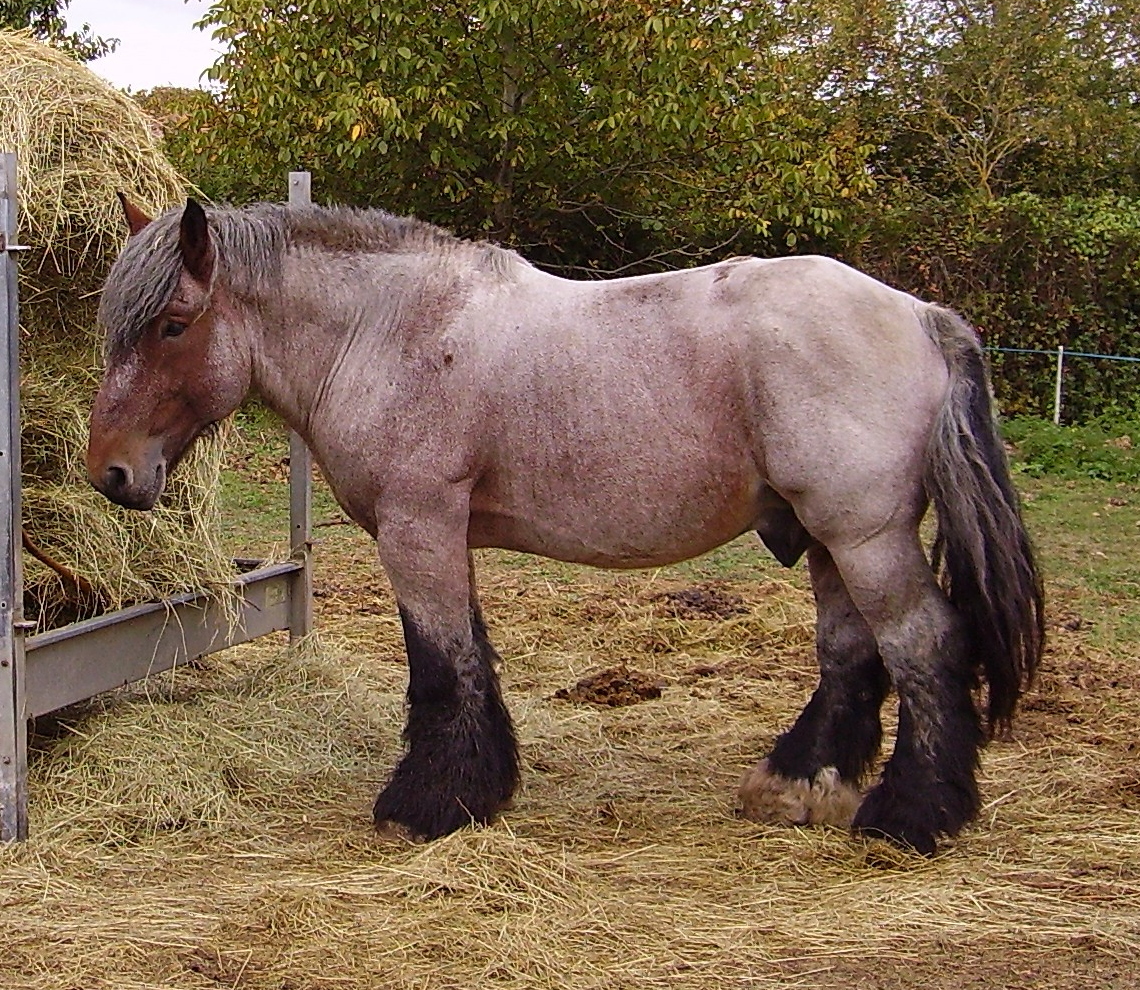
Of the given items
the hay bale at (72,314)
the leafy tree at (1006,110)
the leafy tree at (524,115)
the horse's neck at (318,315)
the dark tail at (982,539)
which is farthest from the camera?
the leafy tree at (1006,110)

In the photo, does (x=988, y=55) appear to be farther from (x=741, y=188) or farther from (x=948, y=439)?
(x=948, y=439)

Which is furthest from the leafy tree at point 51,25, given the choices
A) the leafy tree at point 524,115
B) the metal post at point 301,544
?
the metal post at point 301,544

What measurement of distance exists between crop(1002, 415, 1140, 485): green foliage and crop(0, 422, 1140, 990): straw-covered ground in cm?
508

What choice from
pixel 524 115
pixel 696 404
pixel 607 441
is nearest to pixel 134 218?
pixel 607 441

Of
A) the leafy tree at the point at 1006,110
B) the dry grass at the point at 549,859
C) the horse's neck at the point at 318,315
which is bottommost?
the dry grass at the point at 549,859

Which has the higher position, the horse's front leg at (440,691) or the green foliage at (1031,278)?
the green foliage at (1031,278)

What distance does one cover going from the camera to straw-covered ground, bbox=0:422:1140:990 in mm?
3268

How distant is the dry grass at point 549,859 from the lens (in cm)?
326

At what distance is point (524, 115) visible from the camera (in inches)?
421

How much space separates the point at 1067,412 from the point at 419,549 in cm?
1161

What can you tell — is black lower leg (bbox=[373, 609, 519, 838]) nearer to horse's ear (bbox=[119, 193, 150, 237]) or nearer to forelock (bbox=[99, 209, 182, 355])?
forelock (bbox=[99, 209, 182, 355])

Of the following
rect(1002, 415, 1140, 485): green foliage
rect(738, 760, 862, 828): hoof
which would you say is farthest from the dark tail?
rect(1002, 415, 1140, 485): green foliage

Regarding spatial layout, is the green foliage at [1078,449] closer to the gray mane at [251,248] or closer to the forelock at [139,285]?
the gray mane at [251,248]

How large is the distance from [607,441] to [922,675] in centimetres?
116
